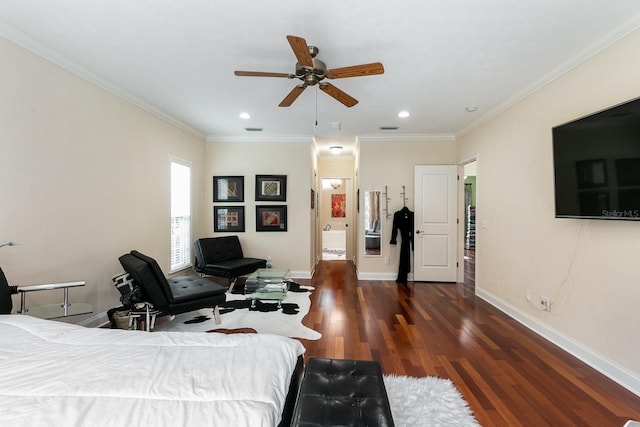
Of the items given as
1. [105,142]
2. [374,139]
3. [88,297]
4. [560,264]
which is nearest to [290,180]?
[374,139]

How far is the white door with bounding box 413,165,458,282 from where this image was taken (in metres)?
5.29

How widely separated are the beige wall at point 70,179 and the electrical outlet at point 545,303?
15.9ft

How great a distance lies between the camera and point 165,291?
112 inches

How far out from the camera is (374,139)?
215 inches

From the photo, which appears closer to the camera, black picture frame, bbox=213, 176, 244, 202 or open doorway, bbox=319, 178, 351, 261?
black picture frame, bbox=213, 176, 244, 202

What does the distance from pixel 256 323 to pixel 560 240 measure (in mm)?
3336

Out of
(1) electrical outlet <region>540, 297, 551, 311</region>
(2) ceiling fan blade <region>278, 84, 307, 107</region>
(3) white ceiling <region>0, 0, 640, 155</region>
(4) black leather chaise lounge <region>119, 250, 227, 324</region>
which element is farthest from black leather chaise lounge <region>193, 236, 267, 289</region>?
(1) electrical outlet <region>540, 297, 551, 311</region>

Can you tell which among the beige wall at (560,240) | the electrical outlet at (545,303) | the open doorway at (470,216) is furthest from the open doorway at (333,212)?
the electrical outlet at (545,303)

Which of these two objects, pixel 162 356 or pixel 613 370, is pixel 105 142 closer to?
pixel 162 356

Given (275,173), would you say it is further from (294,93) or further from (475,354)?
(475,354)

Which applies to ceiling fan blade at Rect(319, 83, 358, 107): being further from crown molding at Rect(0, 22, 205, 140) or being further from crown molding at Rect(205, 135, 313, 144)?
crown molding at Rect(205, 135, 313, 144)

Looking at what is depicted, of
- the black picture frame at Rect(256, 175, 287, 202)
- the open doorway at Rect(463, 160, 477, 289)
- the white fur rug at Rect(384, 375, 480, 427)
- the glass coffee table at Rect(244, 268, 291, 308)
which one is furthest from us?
the open doorway at Rect(463, 160, 477, 289)

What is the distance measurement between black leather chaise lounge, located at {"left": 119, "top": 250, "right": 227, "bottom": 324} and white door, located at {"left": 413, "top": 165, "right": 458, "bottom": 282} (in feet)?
12.2

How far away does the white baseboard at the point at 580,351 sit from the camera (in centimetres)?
213
